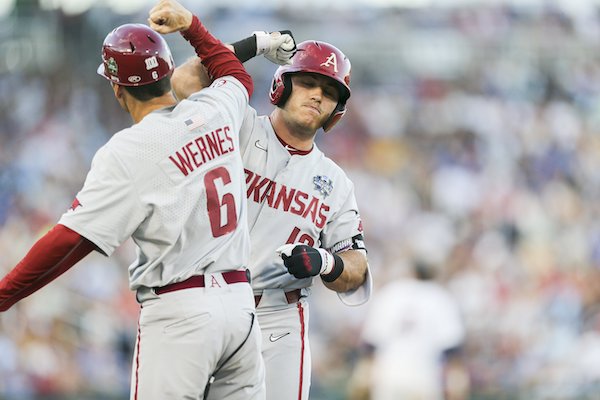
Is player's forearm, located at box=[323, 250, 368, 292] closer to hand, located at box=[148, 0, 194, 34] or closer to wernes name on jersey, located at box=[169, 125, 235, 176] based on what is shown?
wernes name on jersey, located at box=[169, 125, 235, 176]

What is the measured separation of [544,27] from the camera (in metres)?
17.1

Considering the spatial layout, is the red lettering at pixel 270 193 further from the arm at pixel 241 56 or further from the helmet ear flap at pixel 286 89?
the arm at pixel 241 56

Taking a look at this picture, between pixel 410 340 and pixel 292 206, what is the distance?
3.23 m

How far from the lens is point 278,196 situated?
5.02 meters

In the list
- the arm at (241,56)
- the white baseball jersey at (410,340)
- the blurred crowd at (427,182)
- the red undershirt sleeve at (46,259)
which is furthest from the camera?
the blurred crowd at (427,182)

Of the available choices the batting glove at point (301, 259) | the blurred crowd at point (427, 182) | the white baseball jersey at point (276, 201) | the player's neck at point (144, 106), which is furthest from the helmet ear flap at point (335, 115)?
the blurred crowd at point (427, 182)

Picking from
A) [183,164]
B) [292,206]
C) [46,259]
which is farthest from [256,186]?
[46,259]

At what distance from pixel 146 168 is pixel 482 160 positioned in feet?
35.5

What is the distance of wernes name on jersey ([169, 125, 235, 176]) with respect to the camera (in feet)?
13.5

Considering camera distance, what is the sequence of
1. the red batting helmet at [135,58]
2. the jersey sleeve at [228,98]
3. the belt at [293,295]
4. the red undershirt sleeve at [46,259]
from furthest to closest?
1. the belt at [293,295]
2. the jersey sleeve at [228,98]
3. the red batting helmet at [135,58]
4. the red undershirt sleeve at [46,259]

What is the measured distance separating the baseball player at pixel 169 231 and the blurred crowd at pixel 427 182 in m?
6.40

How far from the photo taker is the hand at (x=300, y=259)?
4.63 m

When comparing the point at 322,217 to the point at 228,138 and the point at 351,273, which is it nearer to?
the point at 351,273

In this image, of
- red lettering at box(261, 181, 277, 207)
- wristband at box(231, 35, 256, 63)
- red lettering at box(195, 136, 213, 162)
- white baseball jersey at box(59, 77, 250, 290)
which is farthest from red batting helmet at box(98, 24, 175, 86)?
red lettering at box(261, 181, 277, 207)
